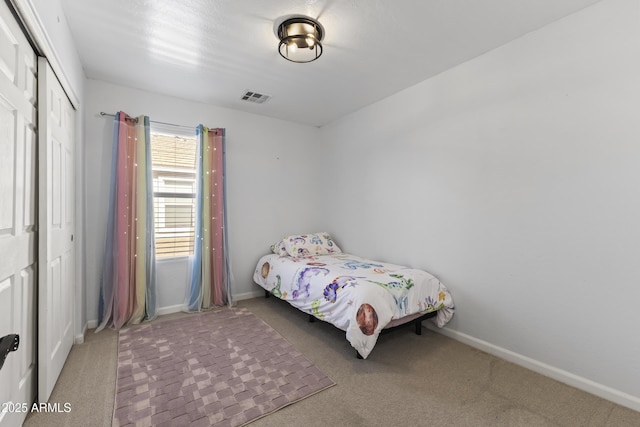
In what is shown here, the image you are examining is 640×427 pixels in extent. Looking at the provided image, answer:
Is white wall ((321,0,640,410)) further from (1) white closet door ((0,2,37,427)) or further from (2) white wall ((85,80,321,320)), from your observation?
(1) white closet door ((0,2,37,427))

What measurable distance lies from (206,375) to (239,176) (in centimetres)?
236

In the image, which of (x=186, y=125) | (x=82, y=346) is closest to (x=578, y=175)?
(x=186, y=125)

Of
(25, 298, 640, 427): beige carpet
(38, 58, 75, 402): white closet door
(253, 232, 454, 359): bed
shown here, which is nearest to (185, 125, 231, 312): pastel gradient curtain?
(253, 232, 454, 359): bed

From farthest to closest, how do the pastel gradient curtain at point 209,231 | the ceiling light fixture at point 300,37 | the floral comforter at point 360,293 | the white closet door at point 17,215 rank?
1. the pastel gradient curtain at point 209,231
2. the floral comforter at point 360,293
3. the ceiling light fixture at point 300,37
4. the white closet door at point 17,215

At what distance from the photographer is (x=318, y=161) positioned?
441 cm

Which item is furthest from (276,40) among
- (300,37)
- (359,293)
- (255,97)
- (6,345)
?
(6,345)

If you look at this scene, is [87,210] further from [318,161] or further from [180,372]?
[318,161]

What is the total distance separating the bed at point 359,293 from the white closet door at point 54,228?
1810 mm

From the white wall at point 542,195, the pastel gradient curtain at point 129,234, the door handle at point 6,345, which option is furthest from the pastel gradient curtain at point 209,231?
the door handle at point 6,345

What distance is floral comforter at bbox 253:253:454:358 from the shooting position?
2.16 m

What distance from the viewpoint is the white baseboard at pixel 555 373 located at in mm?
1724

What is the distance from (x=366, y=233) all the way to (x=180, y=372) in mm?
2390

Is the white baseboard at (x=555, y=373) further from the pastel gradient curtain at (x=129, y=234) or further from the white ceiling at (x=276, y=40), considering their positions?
the pastel gradient curtain at (x=129, y=234)

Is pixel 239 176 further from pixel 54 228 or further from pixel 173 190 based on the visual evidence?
pixel 54 228
